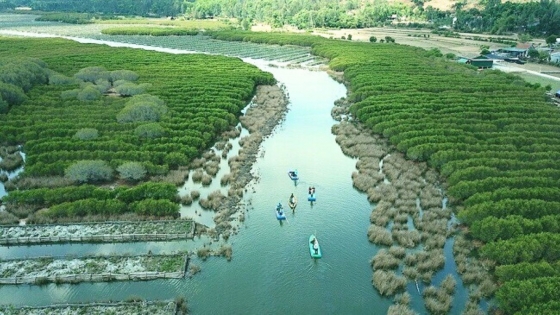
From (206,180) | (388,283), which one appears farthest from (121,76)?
(388,283)

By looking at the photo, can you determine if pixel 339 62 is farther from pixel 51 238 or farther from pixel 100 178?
pixel 51 238

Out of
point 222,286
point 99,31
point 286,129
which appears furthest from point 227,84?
point 99,31

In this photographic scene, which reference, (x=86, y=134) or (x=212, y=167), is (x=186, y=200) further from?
(x=86, y=134)

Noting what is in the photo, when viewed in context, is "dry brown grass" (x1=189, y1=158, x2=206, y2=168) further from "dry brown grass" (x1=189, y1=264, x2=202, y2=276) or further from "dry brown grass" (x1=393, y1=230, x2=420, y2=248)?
"dry brown grass" (x1=393, y1=230, x2=420, y2=248)

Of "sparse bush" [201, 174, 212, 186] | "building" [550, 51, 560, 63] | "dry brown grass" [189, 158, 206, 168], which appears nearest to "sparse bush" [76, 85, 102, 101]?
"dry brown grass" [189, 158, 206, 168]

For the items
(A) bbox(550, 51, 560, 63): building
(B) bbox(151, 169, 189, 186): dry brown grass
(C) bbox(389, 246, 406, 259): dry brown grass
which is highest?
(A) bbox(550, 51, 560, 63): building

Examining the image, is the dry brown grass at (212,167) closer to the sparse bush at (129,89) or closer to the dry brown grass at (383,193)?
the dry brown grass at (383,193)
